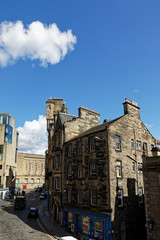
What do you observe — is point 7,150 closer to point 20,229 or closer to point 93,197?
point 20,229

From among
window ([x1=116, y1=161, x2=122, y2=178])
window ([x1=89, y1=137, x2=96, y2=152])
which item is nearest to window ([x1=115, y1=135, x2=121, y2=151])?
window ([x1=116, y1=161, x2=122, y2=178])

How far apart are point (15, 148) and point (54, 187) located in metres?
45.8

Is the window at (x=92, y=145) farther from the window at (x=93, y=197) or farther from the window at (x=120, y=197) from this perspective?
the window at (x=120, y=197)

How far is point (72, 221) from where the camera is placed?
85.9ft

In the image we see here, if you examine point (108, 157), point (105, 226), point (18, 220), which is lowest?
point (18, 220)

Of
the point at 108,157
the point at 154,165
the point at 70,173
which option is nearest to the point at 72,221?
the point at 70,173

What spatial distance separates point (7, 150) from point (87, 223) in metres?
45.9

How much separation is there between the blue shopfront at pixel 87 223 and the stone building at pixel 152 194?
14.9ft

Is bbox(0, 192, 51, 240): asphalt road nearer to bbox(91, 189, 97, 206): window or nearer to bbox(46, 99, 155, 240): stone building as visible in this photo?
bbox(46, 99, 155, 240): stone building

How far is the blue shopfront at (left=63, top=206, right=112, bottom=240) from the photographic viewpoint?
2061cm

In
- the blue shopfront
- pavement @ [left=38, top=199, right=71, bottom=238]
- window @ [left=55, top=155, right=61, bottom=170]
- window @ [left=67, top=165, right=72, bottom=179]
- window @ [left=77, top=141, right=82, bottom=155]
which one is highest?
window @ [left=77, top=141, right=82, bottom=155]

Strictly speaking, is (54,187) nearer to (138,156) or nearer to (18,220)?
(18,220)

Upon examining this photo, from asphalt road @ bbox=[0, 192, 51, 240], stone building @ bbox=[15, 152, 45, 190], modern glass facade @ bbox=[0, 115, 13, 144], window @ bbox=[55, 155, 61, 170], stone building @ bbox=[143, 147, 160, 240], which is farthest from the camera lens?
stone building @ bbox=[15, 152, 45, 190]

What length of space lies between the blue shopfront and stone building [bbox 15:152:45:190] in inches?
2409
